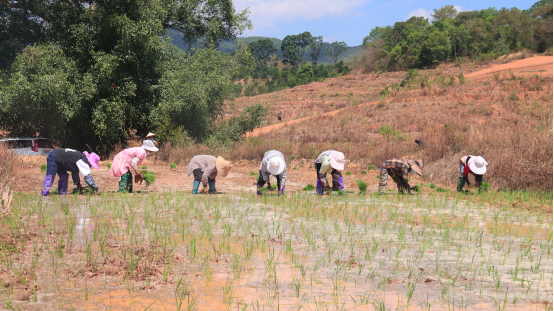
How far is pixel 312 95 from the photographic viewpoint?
58531 millimetres

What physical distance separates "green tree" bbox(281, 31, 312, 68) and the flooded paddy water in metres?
113

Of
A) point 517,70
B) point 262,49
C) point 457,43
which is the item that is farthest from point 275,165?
point 262,49

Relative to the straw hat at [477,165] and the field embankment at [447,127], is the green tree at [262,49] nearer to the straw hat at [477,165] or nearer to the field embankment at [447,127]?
the field embankment at [447,127]

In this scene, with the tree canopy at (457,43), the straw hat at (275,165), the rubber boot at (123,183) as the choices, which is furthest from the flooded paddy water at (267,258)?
the tree canopy at (457,43)

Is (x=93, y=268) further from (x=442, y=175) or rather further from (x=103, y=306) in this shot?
(x=442, y=175)

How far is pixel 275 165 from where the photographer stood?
11016 millimetres

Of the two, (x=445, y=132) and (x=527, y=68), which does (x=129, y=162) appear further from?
(x=527, y=68)

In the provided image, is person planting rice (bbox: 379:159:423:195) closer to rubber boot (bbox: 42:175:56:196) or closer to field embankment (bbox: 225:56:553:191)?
field embankment (bbox: 225:56:553:191)

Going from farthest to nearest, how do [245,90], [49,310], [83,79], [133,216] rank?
[245,90] → [83,79] → [133,216] → [49,310]

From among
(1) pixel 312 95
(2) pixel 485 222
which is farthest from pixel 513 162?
(1) pixel 312 95

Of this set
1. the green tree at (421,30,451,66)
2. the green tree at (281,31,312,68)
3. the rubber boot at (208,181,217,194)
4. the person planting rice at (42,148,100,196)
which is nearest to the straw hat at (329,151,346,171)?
the rubber boot at (208,181,217,194)

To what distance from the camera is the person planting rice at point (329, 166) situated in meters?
11.5

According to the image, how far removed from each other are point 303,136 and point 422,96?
12878 millimetres

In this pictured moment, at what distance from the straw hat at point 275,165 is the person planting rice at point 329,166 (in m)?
1.15
